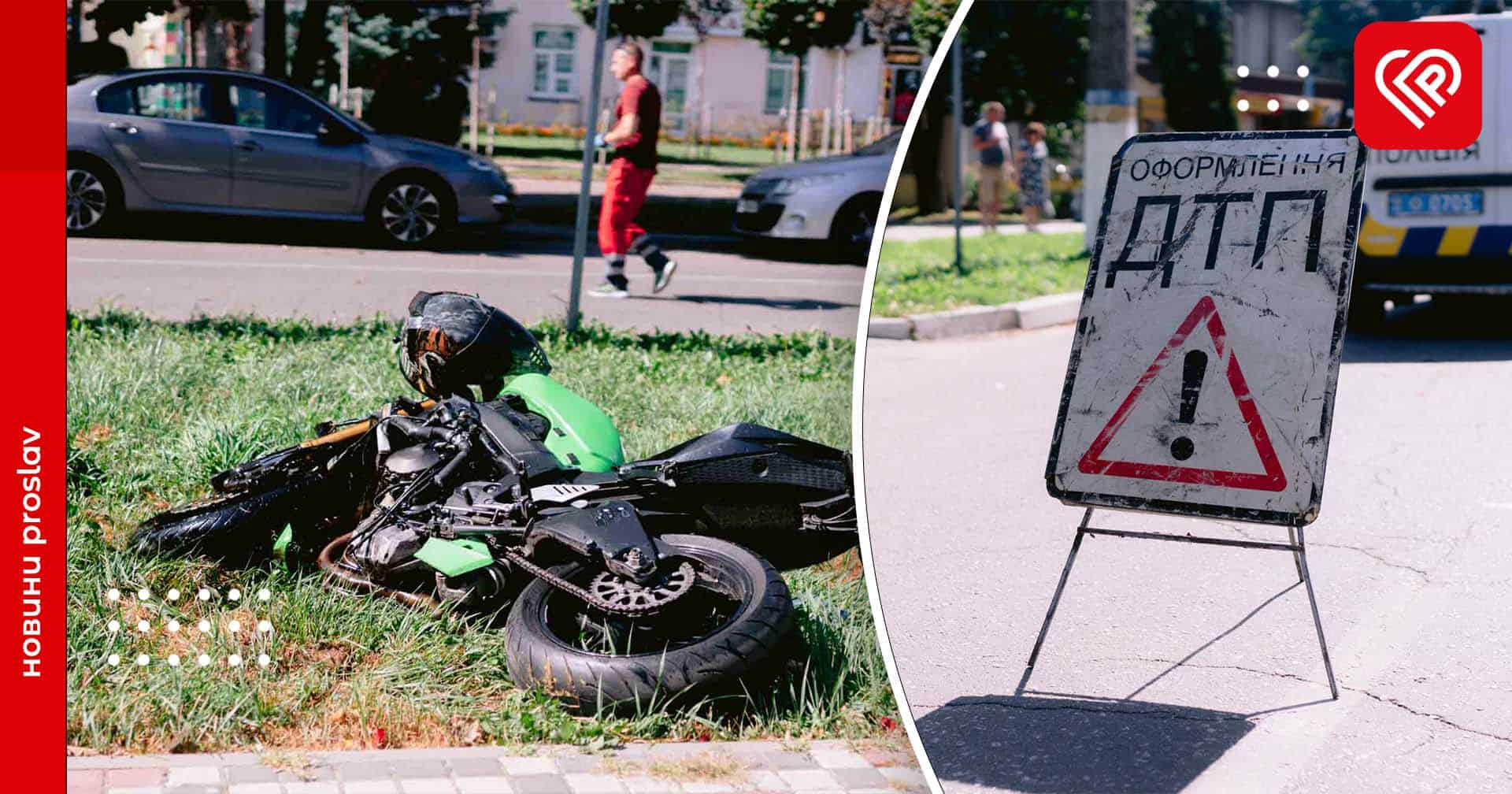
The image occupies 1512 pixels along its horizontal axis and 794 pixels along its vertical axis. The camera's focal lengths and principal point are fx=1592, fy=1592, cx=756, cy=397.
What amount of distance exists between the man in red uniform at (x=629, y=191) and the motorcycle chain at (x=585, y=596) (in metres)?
4.05

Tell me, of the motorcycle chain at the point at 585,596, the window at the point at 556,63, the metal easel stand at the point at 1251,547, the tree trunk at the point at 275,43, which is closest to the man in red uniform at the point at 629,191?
the window at the point at 556,63

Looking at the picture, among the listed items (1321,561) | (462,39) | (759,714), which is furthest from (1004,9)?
(759,714)

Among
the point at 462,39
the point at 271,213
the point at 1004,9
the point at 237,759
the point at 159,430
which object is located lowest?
the point at 237,759

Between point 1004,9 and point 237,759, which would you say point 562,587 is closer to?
point 237,759

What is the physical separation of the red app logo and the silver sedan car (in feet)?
12.8

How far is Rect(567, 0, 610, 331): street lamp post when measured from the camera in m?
6.33

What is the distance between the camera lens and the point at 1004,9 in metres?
24.1

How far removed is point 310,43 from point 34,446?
5042 millimetres

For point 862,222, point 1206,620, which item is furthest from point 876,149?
point 1206,620

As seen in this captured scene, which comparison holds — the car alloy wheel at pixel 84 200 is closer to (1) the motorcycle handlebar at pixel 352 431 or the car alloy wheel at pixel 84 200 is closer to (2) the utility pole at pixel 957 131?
(1) the motorcycle handlebar at pixel 352 431

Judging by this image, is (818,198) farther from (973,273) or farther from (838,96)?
(973,273)

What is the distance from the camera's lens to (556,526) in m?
3.59

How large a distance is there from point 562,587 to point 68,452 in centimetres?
197

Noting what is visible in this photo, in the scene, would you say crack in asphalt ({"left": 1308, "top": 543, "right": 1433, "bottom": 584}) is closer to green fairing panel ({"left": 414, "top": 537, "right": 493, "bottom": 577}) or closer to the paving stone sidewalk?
the paving stone sidewalk
